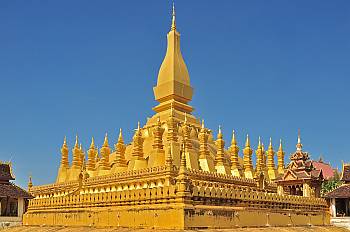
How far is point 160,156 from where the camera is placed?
2720 centimetres

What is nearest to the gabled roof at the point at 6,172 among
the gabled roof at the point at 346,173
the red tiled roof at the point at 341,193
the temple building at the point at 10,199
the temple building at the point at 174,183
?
the temple building at the point at 10,199

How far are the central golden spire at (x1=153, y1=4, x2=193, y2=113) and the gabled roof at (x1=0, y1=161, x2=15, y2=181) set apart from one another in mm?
13941

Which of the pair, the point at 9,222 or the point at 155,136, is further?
the point at 9,222

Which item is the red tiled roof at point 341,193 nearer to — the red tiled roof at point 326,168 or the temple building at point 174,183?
the temple building at point 174,183

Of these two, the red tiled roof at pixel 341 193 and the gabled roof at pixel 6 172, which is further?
the gabled roof at pixel 6 172

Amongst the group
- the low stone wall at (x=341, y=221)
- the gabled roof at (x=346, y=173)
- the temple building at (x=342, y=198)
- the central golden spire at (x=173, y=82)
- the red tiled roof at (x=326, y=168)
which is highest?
the central golden spire at (x=173, y=82)

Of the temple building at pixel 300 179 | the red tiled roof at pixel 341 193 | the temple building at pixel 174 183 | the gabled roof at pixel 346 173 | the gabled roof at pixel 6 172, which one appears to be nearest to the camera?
the temple building at pixel 174 183

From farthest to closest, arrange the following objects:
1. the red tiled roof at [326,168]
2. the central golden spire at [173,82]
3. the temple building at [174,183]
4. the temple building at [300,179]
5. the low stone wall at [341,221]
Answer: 1. the red tiled roof at [326,168]
2. the central golden spire at [173,82]
3. the low stone wall at [341,221]
4. the temple building at [300,179]
5. the temple building at [174,183]

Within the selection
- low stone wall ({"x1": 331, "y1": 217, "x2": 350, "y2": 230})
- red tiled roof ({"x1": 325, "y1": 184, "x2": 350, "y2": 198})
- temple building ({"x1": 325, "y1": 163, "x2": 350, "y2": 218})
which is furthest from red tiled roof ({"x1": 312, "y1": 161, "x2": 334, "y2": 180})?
low stone wall ({"x1": 331, "y1": 217, "x2": 350, "y2": 230})

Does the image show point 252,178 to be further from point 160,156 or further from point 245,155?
point 160,156

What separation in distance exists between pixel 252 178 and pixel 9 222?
65.0ft

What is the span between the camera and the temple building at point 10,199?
113ft

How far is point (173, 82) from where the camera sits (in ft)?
114

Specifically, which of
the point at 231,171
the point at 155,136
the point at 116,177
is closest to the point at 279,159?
the point at 231,171
